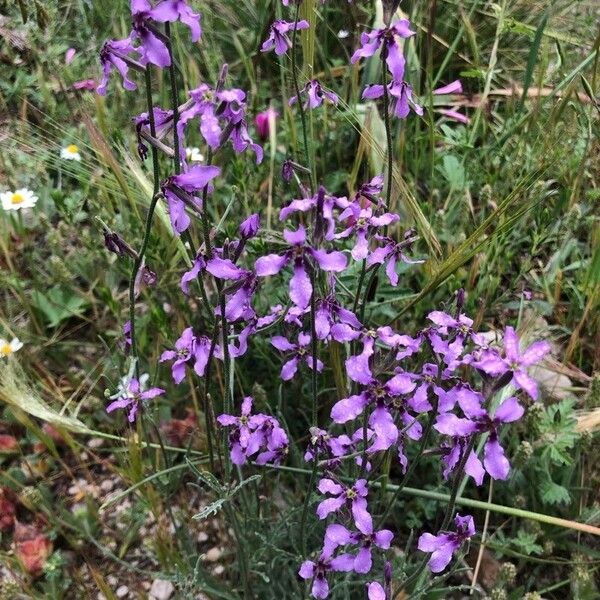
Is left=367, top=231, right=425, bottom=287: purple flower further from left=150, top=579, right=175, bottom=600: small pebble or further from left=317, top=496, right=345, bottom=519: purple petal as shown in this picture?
left=150, top=579, right=175, bottom=600: small pebble

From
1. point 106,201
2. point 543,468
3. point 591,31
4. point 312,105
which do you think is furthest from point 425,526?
point 591,31

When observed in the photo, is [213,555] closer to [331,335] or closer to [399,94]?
[331,335]

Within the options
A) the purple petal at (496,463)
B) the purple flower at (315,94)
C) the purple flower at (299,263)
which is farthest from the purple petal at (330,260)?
the purple flower at (315,94)

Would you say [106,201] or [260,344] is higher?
[106,201]

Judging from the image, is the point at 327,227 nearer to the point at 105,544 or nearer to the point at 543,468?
the point at 543,468

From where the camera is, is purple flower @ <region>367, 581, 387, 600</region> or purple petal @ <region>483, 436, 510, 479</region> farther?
purple flower @ <region>367, 581, 387, 600</region>

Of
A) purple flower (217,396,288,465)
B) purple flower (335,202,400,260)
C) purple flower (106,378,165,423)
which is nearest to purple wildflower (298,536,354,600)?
purple flower (217,396,288,465)
